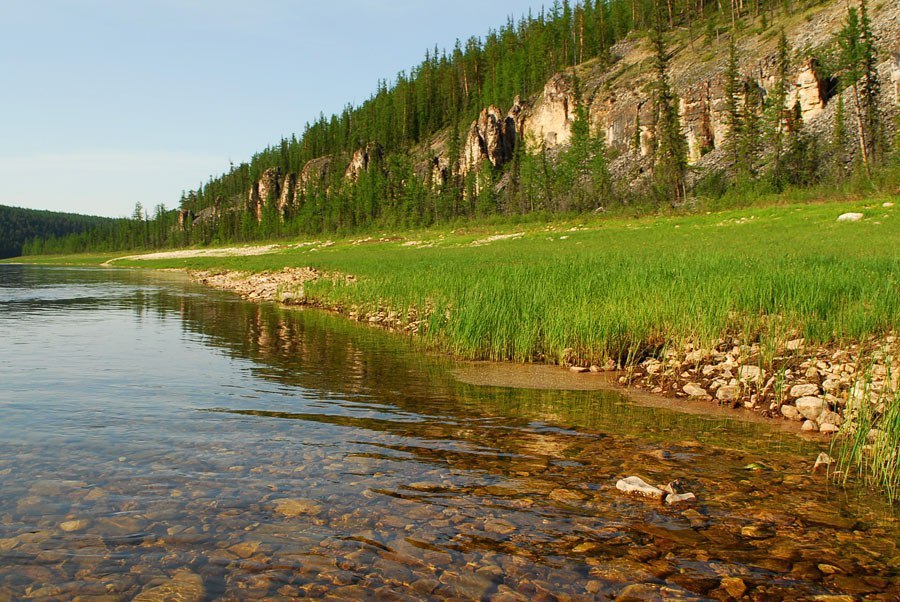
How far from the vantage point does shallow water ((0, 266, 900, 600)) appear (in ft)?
12.8

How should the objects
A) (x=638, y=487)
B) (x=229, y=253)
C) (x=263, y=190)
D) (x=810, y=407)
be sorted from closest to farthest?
(x=638, y=487) → (x=810, y=407) → (x=229, y=253) → (x=263, y=190)

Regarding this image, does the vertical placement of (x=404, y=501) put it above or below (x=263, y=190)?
below

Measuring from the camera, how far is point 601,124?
87.0 m

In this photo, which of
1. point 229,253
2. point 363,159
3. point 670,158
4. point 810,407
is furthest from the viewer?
point 363,159

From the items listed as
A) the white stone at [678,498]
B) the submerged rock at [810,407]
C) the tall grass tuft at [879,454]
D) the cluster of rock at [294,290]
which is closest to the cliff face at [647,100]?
the cluster of rock at [294,290]

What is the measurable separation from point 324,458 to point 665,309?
7.08 metres

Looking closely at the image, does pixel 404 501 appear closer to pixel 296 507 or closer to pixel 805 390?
pixel 296 507

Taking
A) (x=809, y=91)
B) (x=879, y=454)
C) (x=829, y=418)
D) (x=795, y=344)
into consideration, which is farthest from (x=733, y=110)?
(x=879, y=454)

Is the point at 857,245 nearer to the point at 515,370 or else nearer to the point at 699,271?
the point at 699,271

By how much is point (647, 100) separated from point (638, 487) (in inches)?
3260

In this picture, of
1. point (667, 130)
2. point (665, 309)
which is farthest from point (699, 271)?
point (667, 130)

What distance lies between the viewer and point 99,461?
5980 mm

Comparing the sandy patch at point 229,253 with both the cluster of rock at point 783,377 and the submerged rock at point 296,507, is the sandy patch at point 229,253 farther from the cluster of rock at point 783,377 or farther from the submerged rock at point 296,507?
the submerged rock at point 296,507

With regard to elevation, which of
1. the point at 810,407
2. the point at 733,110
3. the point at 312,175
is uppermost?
the point at 312,175
